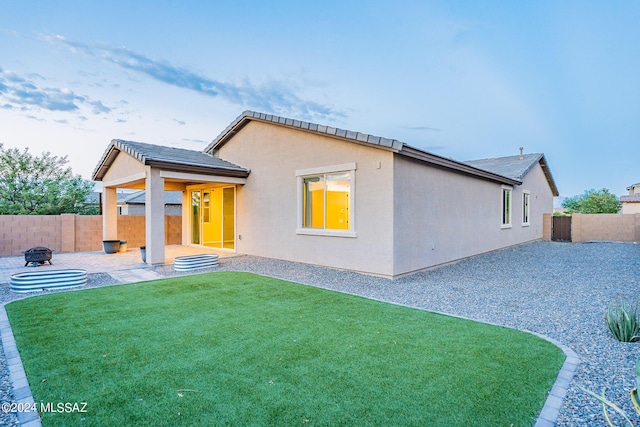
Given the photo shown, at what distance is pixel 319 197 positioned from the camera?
10641 mm

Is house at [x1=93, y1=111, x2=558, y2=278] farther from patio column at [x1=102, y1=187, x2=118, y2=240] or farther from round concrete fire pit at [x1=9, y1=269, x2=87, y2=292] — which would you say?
round concrete fire pit at [x1=9, y1=269, x2=87, y2=292]

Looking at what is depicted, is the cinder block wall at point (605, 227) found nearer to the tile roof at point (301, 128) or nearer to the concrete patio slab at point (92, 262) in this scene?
the tile roof at point (301, 128)

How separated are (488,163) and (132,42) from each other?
20645 mm

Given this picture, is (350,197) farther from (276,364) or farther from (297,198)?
(276,364)

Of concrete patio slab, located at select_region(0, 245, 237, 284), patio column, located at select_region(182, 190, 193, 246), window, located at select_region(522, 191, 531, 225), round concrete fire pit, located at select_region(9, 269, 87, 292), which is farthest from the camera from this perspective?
window, located at select_region(522, 191, 531, 225)

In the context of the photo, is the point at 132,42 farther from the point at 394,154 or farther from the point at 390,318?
the point at 390,318

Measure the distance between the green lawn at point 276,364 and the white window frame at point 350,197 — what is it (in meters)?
3.66

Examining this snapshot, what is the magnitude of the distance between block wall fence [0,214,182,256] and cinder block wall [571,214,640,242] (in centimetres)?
2426

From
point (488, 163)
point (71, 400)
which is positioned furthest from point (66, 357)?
point (488, 163)

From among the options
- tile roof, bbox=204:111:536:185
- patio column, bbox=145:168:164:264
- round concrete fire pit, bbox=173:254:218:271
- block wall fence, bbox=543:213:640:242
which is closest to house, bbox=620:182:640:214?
block wall fence, bbox=543:213:640:242

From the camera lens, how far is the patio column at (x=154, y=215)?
10.4m

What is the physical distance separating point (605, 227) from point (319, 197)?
807 inches

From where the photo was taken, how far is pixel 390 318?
5574mm

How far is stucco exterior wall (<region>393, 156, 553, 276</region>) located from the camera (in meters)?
9.10
